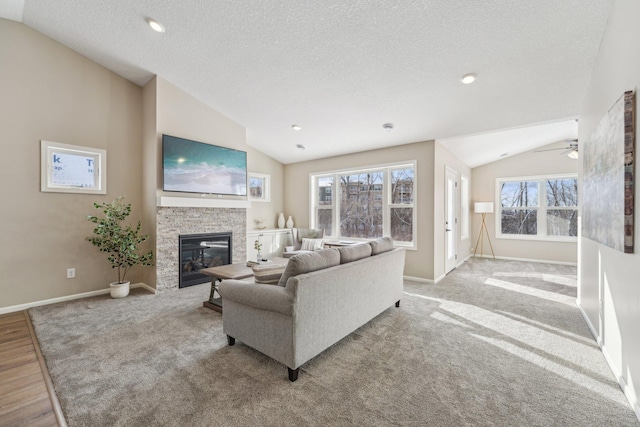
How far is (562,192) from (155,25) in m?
8.44

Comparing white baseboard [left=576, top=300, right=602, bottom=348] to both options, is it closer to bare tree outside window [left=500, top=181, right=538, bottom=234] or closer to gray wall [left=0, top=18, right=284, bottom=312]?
bare tree outside window [left=500, top=181, right=538, bottom=234]

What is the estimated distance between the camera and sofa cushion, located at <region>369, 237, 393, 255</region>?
3021 millimetres

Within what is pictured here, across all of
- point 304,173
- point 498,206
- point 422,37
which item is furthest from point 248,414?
point 498,206

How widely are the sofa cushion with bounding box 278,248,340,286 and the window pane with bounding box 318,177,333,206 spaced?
3900 mm

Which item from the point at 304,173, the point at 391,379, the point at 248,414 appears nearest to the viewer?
the point at 248,414

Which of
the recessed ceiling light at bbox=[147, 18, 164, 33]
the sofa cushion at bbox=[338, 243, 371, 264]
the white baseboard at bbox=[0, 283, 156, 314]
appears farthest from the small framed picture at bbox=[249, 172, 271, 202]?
the sofa cushion at bbox=[338, 243, 371, 264]

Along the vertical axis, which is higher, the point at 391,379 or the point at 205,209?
the point at 205,209

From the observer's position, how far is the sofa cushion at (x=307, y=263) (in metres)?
2.05

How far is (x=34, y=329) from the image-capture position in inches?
111

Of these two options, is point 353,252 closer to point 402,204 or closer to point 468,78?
point 468,78

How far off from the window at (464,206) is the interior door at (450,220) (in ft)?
2.08

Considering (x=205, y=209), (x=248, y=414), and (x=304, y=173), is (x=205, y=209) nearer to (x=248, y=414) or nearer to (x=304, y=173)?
(x=304, y=173)

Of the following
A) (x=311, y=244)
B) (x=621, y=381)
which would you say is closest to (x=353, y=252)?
(x=621, y=381)

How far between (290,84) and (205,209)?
2.45 m
